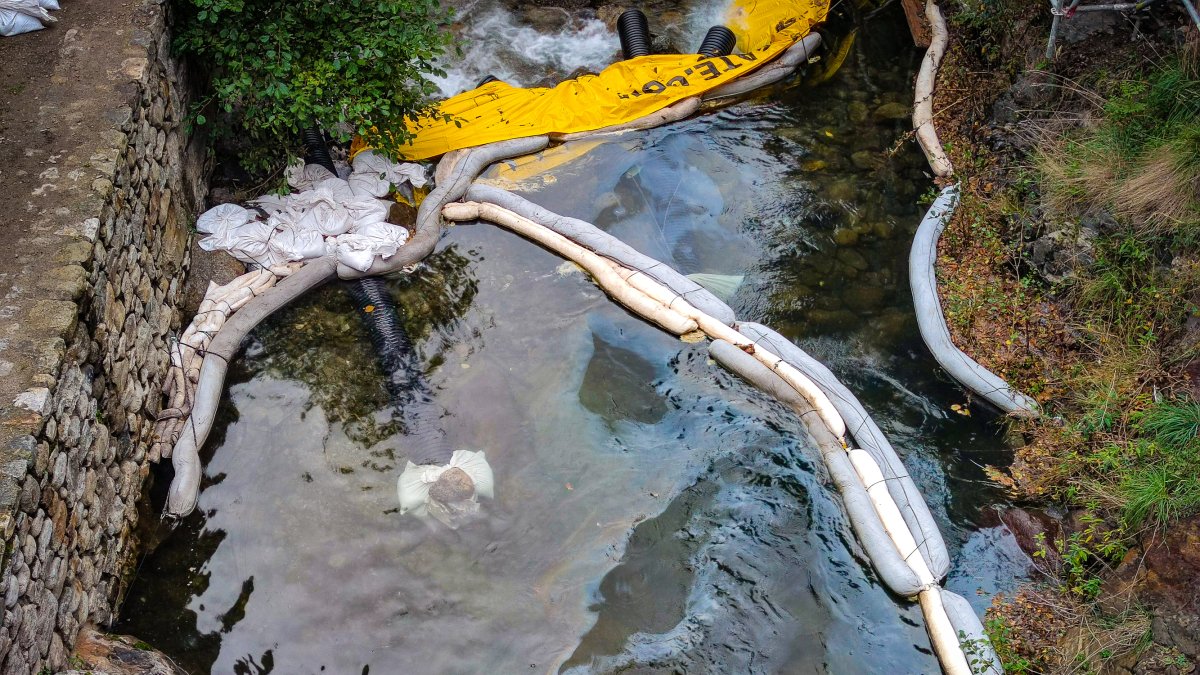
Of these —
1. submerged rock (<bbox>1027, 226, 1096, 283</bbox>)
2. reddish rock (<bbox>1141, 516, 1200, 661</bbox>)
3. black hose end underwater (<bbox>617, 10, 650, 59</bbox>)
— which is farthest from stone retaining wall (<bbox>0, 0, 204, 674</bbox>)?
submerged rock (<bbox>1027, 226, 1096, 283</bbox>)

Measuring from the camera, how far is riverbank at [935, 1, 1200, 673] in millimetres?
5711

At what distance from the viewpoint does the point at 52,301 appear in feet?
17.9

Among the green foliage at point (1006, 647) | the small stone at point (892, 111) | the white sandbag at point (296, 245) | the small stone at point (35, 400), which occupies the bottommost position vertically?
the green foliage at point (1006, 647)

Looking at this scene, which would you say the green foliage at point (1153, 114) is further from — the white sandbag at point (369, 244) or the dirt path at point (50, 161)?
the dirt path at point (50, 161)

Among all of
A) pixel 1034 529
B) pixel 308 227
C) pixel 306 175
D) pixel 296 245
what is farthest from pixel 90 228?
pixel 1034 529

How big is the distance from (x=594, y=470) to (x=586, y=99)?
4387mm

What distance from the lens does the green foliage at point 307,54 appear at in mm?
7246

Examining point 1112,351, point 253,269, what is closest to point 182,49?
point 253,269

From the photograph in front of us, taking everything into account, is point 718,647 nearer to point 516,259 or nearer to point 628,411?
point 628,411

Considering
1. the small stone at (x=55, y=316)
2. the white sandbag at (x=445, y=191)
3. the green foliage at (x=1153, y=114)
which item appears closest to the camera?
the small stone at (x=55, y=316)

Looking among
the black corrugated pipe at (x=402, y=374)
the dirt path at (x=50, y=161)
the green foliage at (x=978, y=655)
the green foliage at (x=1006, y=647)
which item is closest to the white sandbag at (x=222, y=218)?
the black corrugated pipe at (x=402, y=374)

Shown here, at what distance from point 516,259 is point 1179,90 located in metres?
5.65

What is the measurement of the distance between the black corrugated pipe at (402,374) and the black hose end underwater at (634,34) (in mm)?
4218

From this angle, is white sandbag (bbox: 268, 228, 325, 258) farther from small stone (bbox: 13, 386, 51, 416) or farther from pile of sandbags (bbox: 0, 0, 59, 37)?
small stone (bbox: 13, 386, 51, 416)
